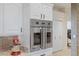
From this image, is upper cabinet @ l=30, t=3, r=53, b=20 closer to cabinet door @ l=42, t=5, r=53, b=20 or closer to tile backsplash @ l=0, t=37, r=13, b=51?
cabinet door @ l=42, t=5, r=53, b=20

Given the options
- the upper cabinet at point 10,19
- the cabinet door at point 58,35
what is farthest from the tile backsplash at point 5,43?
the cabinet door at point 58,35

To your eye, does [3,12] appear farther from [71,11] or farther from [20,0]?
[71,11]

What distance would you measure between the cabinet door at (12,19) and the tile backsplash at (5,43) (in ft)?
0.28

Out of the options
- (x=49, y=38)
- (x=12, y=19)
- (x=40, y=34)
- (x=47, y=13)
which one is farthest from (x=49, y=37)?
(x=12, y=19)

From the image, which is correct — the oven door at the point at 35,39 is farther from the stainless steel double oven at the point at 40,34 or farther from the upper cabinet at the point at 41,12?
the upper cabinet at the point at 41,12

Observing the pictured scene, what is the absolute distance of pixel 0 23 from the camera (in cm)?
188

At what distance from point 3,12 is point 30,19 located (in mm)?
389

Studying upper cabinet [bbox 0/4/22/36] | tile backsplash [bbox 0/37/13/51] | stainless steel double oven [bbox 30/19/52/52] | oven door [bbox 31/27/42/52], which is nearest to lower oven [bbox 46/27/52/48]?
stainless steel double oven [bbox 30/19/52/52]

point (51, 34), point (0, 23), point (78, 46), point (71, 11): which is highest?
point (71, 11)

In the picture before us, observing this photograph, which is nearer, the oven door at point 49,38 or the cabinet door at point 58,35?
the cabinet door at point 58,35

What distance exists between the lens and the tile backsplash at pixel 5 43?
1.85 meters

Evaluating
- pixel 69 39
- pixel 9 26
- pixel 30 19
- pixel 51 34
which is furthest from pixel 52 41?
pixel 9 26

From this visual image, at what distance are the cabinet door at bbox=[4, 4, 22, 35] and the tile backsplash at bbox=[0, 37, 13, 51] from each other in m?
0.09

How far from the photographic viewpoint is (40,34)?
2.13 metres
